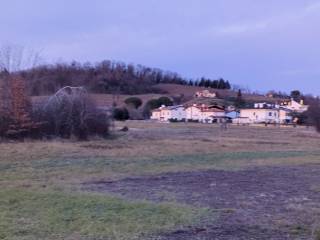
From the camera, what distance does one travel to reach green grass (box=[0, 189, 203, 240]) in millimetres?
8453

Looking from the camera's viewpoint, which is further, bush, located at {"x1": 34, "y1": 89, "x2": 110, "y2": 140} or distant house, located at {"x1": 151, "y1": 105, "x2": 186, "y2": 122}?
distant house, located at {"x1": 151, "y1": 105, "x2": 186, "y2": 122}

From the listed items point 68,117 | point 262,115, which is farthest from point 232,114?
point 68,117

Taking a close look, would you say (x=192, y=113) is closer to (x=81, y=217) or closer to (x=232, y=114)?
(x=232, y=114)

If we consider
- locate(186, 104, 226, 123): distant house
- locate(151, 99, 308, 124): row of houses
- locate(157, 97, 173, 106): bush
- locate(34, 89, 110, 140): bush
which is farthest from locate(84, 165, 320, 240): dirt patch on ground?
locate(157, 97, 173, 106): bush

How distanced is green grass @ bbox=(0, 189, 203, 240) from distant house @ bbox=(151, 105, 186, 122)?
115 metres

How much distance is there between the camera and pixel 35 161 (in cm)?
2300

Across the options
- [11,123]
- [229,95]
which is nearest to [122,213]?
[11,123]

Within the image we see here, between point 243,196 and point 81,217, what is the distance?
16.6ft

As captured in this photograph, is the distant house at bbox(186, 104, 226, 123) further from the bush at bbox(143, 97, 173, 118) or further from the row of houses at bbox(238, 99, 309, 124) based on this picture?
the bush at bbox(143, 97, 173, 118)

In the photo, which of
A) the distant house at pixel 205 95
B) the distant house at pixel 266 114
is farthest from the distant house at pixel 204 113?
the distant house at pixel 205 95

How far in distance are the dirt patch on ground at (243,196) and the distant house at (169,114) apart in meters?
108

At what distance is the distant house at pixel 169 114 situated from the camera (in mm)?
129438

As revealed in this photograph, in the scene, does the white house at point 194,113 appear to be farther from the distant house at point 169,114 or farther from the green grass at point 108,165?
the green grass at point 108,165

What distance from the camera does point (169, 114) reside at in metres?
130
